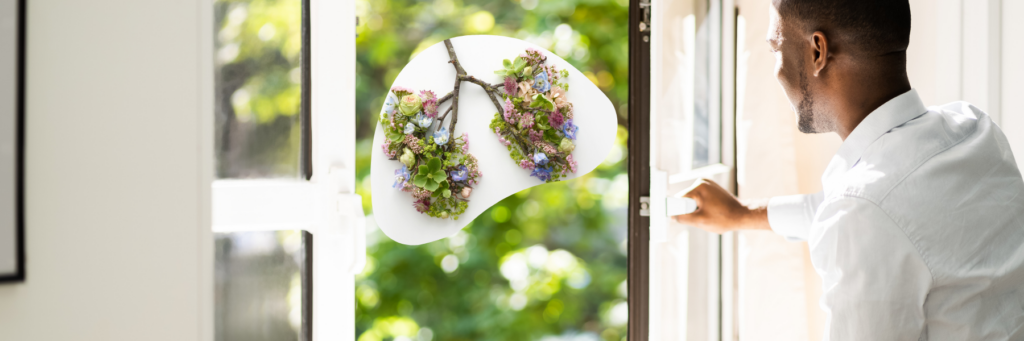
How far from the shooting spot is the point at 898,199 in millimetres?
794

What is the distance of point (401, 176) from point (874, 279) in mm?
799

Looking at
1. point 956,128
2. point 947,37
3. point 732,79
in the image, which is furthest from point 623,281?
point 956,128

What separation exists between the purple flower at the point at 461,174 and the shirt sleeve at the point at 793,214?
65 centimetres

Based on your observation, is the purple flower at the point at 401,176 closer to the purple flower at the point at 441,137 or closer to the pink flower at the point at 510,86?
the purple flower at the point at 441,137

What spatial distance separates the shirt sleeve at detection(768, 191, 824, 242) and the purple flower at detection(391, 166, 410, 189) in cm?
76

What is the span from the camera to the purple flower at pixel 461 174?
1.18 m

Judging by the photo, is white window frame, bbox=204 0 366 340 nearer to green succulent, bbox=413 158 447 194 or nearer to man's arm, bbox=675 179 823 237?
green succulent, bbox=413 158 447 194

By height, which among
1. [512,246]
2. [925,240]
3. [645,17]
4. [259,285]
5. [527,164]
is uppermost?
[645,17]

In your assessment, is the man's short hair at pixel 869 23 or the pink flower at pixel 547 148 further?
the pink flower at pixel 547 148

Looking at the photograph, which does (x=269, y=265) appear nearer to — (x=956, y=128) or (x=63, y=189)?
(x=63, y=189)

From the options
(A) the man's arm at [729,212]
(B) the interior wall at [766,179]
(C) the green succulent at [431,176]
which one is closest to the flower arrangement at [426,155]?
(C) the green succulent at [431,176]

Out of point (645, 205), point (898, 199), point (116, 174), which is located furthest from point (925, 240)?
point (116, 174)

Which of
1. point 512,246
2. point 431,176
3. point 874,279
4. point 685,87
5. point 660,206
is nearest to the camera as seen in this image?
point 874,279

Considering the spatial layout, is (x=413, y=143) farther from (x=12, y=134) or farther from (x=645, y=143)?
(x=12, y=134)
